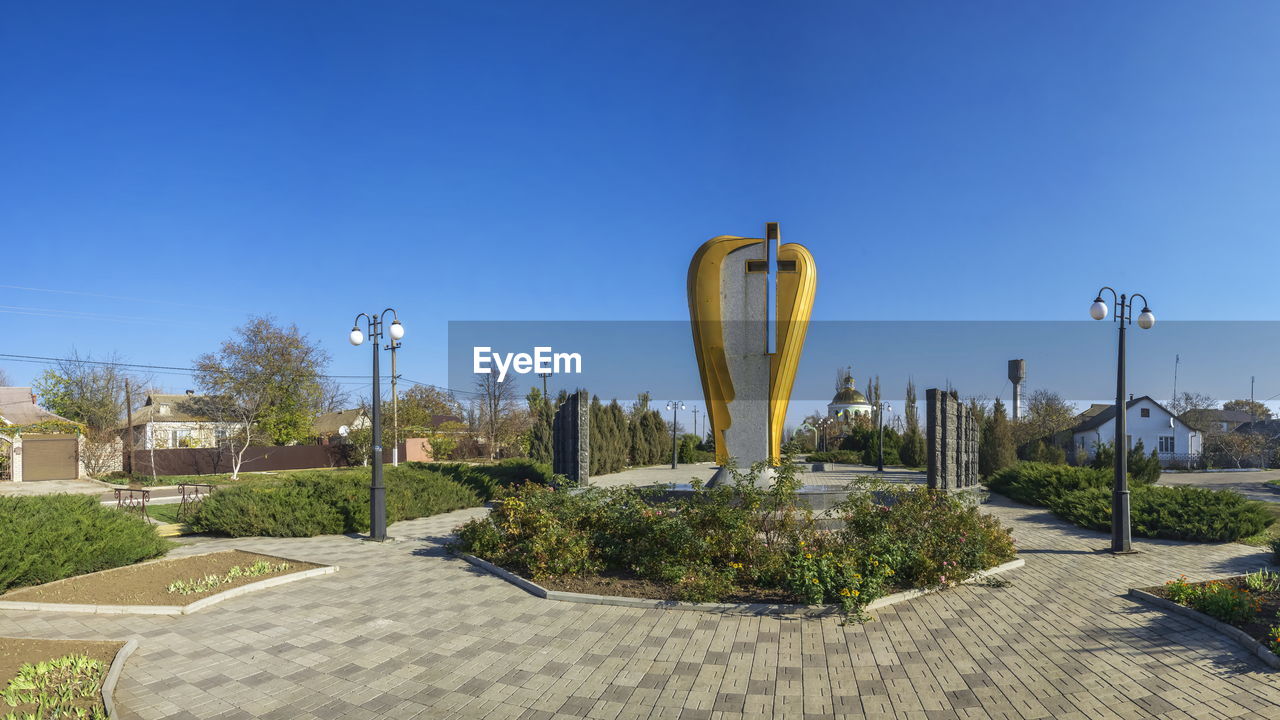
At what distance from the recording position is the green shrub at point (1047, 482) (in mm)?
15688

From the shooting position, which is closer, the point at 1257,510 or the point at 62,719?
the point at 62,719

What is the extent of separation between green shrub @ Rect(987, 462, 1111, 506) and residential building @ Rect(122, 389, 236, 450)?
35445mm

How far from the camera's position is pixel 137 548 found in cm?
971

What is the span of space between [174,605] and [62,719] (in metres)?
3.24

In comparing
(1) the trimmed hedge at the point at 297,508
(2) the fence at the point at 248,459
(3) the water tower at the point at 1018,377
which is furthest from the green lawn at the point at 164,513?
(3) the water tower at the point at 1018,377

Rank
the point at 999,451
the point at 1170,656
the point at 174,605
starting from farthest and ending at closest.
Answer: the point at 999,451
the point at 174,605
the point at 1170,656

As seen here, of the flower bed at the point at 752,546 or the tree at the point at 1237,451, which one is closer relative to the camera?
the flower bed at the point at 752,546

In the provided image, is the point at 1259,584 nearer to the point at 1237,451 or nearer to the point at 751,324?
the point at 751,324

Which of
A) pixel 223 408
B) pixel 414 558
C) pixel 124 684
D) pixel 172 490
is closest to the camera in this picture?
pixel 124 684

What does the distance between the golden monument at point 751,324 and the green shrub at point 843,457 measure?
23606mm

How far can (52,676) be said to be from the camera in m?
5.13

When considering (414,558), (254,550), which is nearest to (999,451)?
(414,558)

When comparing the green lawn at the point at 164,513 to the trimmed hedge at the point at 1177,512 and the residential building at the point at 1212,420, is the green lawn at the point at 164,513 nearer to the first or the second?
the trimmed hedge at the point at 1177,512

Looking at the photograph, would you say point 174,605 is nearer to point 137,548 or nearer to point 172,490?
point 137,548
